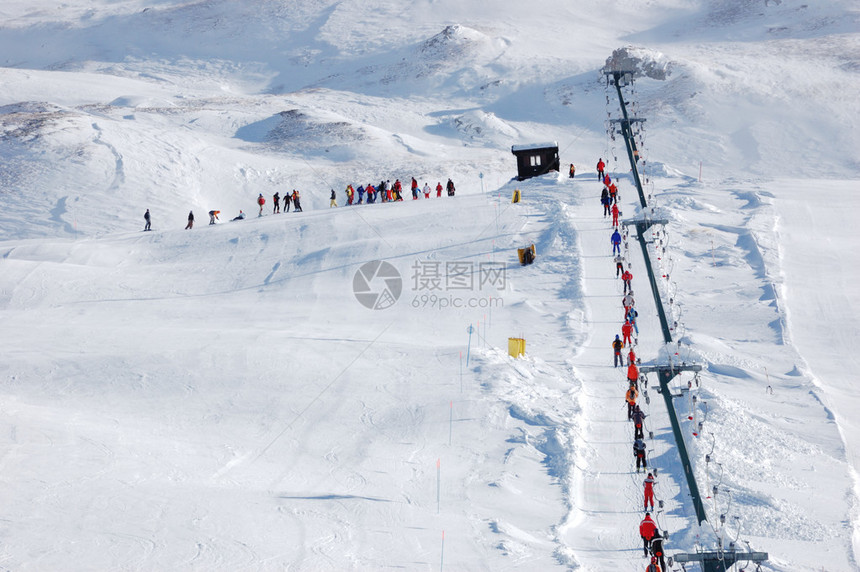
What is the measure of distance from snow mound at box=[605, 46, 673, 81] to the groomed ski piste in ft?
9.04

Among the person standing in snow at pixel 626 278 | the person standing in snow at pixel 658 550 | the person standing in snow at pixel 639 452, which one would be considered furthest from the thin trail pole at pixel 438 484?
the person standing in snow at pixel 626 278

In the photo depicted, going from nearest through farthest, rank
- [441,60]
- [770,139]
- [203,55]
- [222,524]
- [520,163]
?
[222,524]
[520,163]
[770,139]
[441,60]
[203,55]

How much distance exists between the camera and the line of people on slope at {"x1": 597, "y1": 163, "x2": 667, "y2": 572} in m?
12.2

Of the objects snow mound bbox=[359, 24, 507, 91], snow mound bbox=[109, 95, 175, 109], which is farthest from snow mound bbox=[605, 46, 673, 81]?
snow mound bbox=[109, 95, 175, 109]

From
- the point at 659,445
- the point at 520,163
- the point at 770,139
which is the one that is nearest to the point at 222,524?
the point at 659,445

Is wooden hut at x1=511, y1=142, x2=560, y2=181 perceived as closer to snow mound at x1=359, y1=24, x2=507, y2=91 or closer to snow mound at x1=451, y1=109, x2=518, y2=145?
snow mound at x1=451, y1=109, x2=518, y2=145

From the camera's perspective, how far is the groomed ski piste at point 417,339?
1476 cm

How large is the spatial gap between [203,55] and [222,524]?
306 ft

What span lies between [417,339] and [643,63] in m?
53.0

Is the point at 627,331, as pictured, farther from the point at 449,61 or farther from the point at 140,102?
the point at 449,61

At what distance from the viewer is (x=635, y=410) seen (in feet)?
56.0

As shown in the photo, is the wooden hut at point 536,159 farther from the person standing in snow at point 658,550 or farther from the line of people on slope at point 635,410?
the person standing in snow at point 658,550

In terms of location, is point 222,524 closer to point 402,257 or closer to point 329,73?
point 402,257

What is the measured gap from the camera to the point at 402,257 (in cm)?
3191
